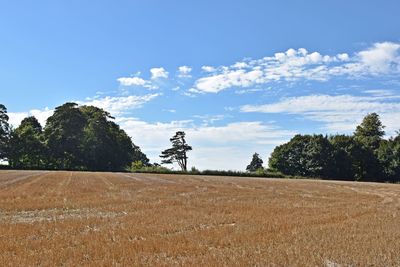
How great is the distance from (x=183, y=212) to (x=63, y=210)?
5410mm

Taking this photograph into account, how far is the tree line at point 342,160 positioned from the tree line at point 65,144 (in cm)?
4070

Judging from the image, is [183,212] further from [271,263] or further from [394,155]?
[394,155]

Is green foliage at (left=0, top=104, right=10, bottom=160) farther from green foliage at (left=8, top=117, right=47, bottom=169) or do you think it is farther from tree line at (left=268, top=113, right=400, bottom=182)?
tree line at (left=268, top=113, right=400, bottom=182)

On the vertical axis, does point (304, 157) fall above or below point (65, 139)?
below

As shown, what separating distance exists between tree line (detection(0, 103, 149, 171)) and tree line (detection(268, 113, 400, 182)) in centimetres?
4070

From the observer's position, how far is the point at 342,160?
350ft

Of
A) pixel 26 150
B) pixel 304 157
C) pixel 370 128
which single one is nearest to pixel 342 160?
pixel 304 157

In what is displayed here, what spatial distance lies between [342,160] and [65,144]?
64199 millimetres

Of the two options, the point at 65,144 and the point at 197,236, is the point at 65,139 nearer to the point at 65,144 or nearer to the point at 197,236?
the point at 65,144

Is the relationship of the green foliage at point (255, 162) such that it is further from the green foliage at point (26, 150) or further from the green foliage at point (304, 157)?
the green foliage at point (26, 150)

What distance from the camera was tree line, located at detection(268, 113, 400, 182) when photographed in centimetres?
10456

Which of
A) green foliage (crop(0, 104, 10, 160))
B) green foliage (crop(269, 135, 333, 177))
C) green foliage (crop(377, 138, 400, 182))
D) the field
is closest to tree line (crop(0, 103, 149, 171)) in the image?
A: green foliage (crop(0, 104, 10, 160))

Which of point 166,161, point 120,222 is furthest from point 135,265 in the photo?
point 166,161

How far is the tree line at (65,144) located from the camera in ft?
357
